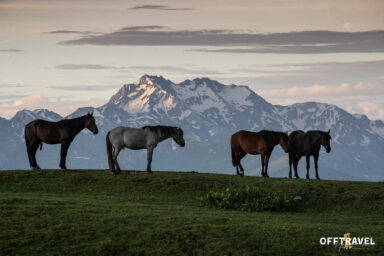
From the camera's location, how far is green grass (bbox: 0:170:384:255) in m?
23.6

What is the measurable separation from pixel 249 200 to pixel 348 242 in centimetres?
964

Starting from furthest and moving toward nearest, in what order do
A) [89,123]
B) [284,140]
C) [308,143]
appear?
1. [89,123]
2. [308,143]
3. [284,140]

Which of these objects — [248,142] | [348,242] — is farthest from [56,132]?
[348,242]

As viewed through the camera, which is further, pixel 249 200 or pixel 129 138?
pixel 129 138

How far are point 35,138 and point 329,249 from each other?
26.3 meters

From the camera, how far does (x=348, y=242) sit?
78.9 feet

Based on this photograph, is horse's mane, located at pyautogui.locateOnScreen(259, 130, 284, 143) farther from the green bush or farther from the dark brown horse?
the dark brown horse

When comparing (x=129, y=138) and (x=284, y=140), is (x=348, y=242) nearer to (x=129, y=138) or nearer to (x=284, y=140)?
(x=284, y=140)

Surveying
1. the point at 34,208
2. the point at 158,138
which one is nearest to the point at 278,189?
the point at 158,138

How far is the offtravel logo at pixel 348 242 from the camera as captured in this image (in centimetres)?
2388

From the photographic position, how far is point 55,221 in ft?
85.6

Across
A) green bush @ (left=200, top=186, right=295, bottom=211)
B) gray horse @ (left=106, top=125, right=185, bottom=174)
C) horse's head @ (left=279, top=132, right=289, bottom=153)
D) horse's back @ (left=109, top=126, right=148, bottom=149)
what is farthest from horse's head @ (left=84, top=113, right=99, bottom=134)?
horse's head @ (left=279, top=132, right=289, bottom=153)

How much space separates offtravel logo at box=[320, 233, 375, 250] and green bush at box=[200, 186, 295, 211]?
808 cm

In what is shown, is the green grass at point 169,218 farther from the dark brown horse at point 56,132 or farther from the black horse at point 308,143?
the black horse at point 308,143
